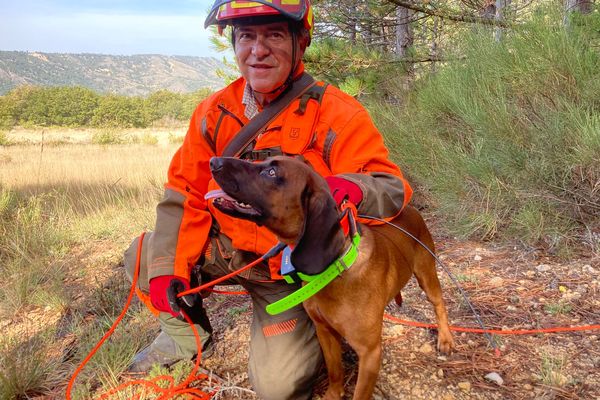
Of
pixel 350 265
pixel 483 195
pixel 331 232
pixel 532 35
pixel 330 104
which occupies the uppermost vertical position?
pixel 532 35

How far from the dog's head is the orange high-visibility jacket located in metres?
0.46

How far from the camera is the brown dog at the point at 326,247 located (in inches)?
69.1

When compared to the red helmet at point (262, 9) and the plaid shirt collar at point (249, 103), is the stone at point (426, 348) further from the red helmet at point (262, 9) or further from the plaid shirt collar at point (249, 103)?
the red helmet at point (262, 9)

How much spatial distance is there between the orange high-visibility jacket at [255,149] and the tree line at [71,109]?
129ft

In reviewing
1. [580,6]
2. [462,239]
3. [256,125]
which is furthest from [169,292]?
[580,6]

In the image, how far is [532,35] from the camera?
4457 millimetres

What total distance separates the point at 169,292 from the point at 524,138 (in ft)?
12.0

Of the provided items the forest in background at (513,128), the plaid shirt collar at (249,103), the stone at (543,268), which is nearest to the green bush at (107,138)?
the forest in background at (513,128)

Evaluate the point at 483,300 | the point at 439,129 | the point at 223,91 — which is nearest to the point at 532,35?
the point at 439,129

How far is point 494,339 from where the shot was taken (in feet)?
8.74

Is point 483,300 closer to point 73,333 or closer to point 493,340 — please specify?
point 493,340

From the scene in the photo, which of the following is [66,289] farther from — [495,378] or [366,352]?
[495,378]

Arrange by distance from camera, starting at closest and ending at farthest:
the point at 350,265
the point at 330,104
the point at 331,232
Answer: the point at 331,232, the point at 350,265, the point at 330,104

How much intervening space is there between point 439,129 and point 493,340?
11.4 feet
